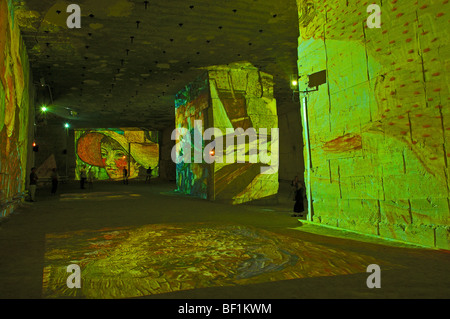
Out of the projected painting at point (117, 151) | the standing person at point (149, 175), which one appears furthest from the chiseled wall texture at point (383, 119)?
the projected painting at point (117, 151)

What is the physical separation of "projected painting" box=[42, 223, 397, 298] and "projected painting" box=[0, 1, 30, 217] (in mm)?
3059

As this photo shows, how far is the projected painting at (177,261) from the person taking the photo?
261 centimetres

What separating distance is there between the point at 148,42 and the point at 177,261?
7.68m

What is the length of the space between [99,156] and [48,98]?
11279 millimetres

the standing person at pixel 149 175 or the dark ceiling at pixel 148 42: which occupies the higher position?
the dark ceiling at pixel 148 42

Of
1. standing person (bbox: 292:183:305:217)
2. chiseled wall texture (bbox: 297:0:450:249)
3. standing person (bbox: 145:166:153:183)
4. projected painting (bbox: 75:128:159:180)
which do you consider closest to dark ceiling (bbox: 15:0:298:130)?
chiseled wall texture (bbox: 297:0:450:249)

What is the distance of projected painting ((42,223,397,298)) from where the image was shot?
8.57ft

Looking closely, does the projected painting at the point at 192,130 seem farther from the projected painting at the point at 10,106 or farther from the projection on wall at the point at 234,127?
the projected painting at the point at 10,106

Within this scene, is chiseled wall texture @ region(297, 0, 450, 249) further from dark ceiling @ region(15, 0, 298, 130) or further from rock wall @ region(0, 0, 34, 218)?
rock wall @ region(0, 0, 34, 218)

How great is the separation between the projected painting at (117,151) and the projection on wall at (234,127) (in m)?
15.8

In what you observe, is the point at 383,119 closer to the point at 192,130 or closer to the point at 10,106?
the point at 10,106

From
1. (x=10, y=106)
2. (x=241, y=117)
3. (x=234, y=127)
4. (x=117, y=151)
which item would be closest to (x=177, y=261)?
(x=10, y=106)

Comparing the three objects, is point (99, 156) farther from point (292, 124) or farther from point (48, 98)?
point (292, 124)
